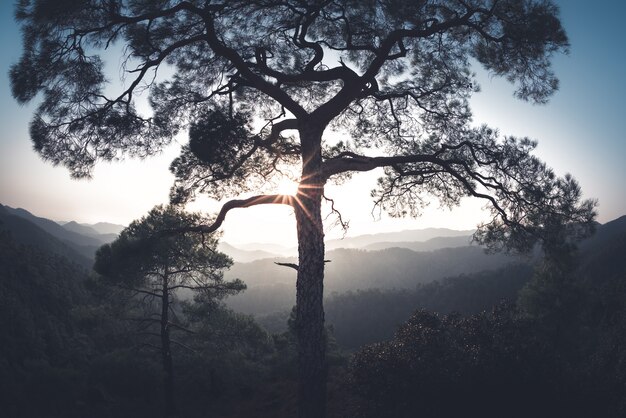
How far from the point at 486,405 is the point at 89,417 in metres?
14.0

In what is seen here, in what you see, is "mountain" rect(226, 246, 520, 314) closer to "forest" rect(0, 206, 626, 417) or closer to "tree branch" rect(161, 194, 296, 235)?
"forest" rect(0, 206, 626, 417)

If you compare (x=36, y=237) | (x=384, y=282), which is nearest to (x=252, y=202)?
(x=36, y=237)

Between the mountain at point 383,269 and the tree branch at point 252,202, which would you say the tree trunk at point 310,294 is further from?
the mountain at point 383,269

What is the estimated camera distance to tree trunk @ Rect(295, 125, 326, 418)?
4316mm

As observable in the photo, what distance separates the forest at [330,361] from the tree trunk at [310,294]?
1.76ft

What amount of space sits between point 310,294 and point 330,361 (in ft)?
46.0

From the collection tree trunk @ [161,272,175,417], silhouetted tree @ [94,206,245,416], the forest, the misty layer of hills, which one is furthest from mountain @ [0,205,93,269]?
silhouetted tree @ [94,206,245,416]

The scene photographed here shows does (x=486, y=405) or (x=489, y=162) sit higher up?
(x=489, y=162)

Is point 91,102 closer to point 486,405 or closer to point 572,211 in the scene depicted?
point 486,405

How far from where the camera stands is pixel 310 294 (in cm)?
447

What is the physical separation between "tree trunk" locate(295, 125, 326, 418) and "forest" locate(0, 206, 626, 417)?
0.54 metres

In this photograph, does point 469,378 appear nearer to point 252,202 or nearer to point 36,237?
point 252,202

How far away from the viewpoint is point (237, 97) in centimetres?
627

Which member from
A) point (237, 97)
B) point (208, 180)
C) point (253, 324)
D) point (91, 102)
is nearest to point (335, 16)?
point (237, 97)
